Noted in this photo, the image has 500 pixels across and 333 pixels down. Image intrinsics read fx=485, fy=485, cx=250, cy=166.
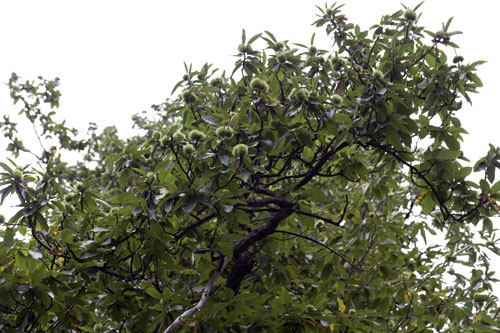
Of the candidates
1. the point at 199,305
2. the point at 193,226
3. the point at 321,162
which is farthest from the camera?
the point at 321,162

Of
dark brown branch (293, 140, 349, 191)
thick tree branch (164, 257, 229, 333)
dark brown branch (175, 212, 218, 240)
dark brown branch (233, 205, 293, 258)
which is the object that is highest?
dark brown branch (293, 140, 349, 191)

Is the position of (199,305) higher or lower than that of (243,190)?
lower

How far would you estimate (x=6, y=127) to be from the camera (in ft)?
23.2

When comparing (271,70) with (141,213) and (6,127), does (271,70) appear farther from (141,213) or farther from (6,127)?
(6,127)

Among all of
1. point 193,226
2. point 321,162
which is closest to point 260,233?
point 193,226

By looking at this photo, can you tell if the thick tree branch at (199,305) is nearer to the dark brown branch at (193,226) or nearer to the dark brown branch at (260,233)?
the dark brown branch at (260,233)

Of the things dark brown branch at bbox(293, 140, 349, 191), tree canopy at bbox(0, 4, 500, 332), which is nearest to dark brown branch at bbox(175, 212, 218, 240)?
tree canopy at bbox(0, 4, 500, 332)

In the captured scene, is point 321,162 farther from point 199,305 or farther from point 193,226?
point 199,305

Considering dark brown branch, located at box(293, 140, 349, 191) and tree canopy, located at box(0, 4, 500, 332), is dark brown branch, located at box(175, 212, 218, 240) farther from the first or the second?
→ dark brown branch, located at box(293, 140, 349, 191)

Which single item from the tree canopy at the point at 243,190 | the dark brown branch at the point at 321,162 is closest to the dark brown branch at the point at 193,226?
the tree canopy at the point at 243,190

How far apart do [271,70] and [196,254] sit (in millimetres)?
1409

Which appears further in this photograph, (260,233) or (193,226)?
(260,233)

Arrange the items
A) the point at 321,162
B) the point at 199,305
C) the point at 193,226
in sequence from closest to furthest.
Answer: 1. the point at 199,305
2. the point at 193,226
3. the point at 321,162

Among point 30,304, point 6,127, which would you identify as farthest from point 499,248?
point 6,127
